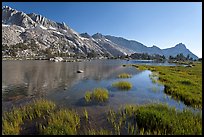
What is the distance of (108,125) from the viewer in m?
16.2

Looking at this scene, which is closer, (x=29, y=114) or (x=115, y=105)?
(x=29, y=114)

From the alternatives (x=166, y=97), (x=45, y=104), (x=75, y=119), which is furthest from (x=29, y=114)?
(x=166, y=97)

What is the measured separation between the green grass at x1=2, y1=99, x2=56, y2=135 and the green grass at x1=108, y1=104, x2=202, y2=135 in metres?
7.56

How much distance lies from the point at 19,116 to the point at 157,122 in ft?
43.4

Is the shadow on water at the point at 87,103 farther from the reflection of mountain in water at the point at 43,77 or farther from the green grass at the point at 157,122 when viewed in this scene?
the reflection of mountain in water at the point at 43,77

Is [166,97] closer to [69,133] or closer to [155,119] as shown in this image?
[155,119]

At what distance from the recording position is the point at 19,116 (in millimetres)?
17531

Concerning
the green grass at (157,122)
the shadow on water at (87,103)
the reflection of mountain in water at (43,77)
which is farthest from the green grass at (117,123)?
the reflection of mountain in water at (43,77)

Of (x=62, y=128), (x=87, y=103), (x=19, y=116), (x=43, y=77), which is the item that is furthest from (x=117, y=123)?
(x=43, y=77)

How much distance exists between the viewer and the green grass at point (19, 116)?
14.2 metres

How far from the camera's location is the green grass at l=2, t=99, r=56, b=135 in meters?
14.2

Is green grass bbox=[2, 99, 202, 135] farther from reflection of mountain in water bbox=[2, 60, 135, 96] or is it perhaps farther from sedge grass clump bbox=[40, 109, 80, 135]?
reflection of mountain in water bbox=[2, 60, 135, 96]

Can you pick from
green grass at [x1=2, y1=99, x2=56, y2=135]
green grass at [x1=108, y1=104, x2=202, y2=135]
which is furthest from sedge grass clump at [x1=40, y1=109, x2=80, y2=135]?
green grass at [x1=108, y1=104, x2=202, y2=135]

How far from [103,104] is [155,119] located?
30.4ft
